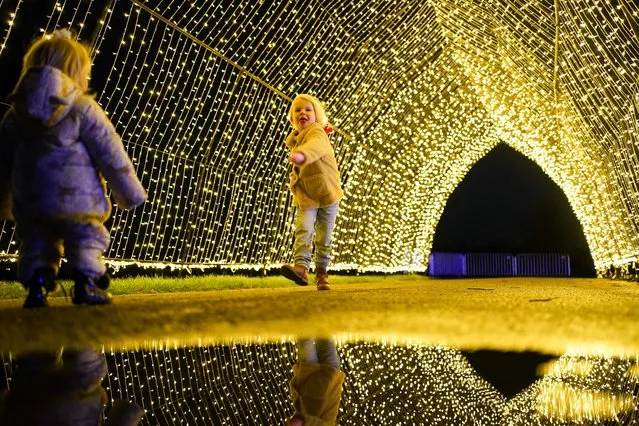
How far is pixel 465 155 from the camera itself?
15062 millimetres

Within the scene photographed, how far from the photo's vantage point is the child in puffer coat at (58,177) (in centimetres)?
339

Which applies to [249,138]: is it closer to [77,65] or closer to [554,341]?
[77,65]

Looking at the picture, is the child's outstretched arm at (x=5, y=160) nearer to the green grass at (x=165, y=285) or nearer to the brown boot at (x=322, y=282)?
the green grass at (x=165, y=285)

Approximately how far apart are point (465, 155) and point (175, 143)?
29.5ft

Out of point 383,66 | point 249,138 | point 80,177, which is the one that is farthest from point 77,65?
point 383,66

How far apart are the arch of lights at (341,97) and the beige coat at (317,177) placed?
1.03 metres

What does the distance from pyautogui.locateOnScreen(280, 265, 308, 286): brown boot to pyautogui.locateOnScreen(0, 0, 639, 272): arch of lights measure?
1381mm

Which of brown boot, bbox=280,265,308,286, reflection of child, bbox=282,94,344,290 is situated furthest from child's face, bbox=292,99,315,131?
brown boot, bbox=280,265,308,286

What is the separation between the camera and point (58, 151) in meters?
3.44

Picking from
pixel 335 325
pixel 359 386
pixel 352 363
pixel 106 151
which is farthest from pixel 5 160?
pixel 359 386

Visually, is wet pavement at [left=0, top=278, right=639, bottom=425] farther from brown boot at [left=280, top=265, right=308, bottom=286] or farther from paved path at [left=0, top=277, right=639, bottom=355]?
brown boot at [left=280, top=265, right=308, bottom=286]

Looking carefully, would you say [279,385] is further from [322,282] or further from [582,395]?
[322,282]

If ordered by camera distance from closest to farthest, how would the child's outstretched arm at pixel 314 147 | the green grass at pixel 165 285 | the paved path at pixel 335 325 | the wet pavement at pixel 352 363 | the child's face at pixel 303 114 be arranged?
the wet pavement at pixel 352 363, the paved path at pixel 335 325, the green grass at pixel 165 285, the child's outstretched arm at pixel 314 147, the child's face at pixel 303 114

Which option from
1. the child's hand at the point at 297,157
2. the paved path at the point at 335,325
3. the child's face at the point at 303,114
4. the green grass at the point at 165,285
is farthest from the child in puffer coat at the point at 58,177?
the child's face at the point at 303,114
